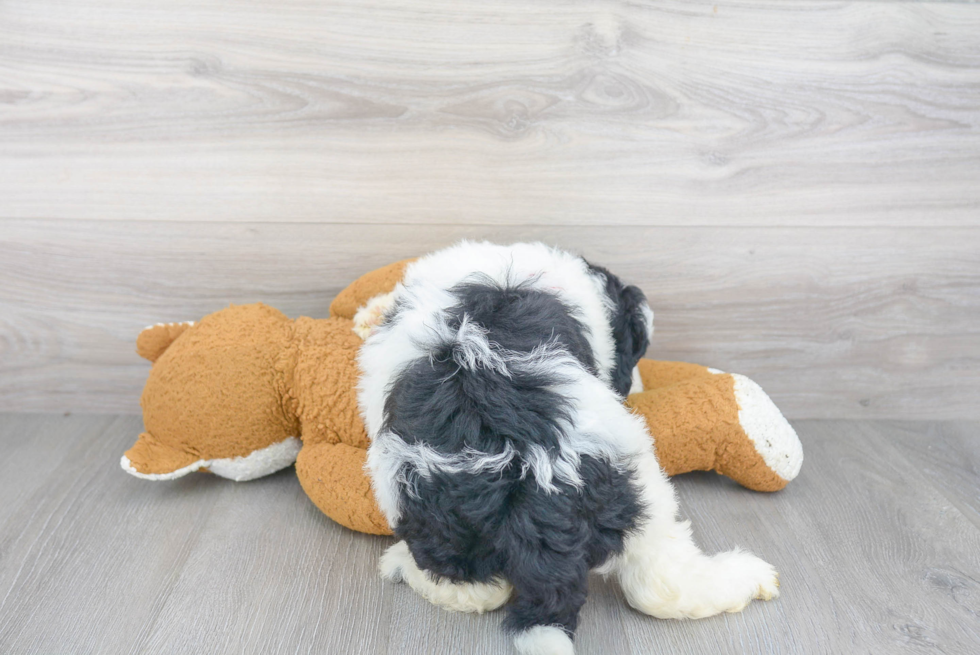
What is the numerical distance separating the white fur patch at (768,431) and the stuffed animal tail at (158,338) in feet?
3.51

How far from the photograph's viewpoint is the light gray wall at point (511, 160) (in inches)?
51.3

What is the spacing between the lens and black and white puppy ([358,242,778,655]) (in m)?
0.84

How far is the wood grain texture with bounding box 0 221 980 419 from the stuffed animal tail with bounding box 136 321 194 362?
145mm

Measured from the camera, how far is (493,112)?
4.38 feet

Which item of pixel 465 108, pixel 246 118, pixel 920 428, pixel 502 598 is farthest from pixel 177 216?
pixel 920 428

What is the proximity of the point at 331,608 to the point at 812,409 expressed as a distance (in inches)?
45.5

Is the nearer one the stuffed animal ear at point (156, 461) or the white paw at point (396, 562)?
the white paw at point (396, 562)

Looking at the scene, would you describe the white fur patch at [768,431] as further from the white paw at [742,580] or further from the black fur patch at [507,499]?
the black fur patch at [507,499]

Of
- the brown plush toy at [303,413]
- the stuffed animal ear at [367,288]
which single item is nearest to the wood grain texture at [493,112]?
the stuffed animal ear at [367,288]

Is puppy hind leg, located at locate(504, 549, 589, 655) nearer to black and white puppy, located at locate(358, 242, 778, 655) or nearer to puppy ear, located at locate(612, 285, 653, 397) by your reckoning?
black and white puppy, located at locate(358, 242, 778, 655)

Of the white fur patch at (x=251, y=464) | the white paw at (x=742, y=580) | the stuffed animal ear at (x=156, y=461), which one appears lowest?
the white fur patch at (x=251, y=464)

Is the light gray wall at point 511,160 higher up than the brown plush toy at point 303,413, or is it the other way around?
the light gray wall at point 511,160

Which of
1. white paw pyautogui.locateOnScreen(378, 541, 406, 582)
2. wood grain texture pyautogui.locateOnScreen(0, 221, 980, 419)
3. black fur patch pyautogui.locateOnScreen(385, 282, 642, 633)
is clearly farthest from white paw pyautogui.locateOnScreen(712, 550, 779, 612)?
wood grain texture pyautogui.locateOnScreen(0, 221, 980, 419)

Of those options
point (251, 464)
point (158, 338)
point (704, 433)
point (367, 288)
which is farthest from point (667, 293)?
point (158, 338)
